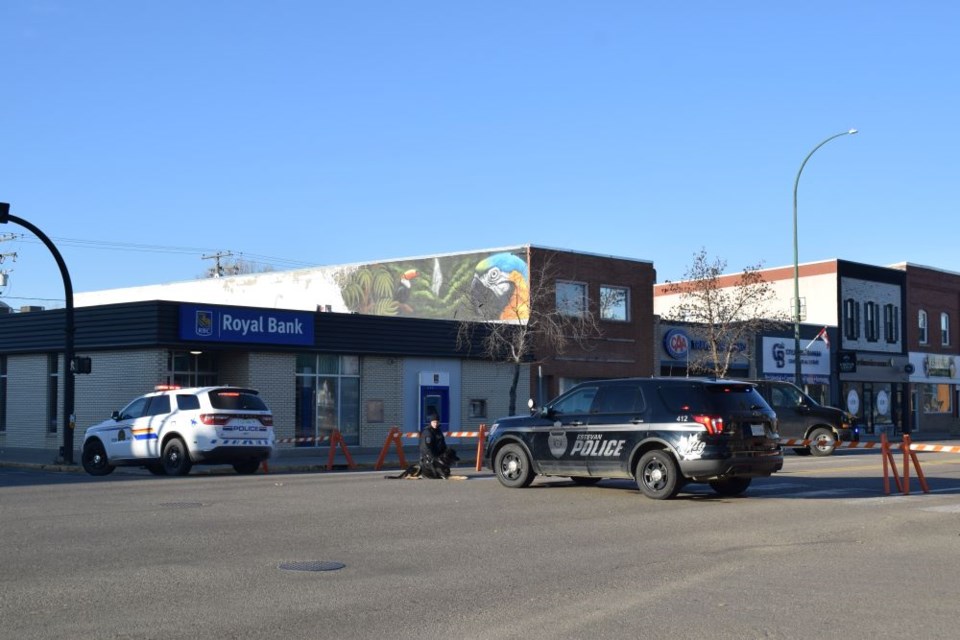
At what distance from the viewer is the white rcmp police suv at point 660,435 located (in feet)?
53.6

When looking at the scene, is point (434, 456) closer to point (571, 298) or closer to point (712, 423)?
point (712, 423)

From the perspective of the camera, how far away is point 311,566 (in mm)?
Answer: 10289

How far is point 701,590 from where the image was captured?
927 cm

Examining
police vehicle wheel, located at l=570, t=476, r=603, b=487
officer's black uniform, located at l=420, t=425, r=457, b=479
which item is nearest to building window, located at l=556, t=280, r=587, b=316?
officer's black uniform, located at l=420, t=425, r=457, b=479

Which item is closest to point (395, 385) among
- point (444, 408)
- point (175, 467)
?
point (444, 408)

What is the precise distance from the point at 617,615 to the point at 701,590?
Result: 1.34 meters

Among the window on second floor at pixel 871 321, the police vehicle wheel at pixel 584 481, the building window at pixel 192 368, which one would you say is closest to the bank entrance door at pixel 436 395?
the building window at pixel 192 368

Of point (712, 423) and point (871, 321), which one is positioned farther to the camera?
point (871, 321)

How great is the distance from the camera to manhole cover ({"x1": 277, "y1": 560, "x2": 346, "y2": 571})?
1015cm

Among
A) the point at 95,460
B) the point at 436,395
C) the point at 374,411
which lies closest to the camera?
the point at 95,460

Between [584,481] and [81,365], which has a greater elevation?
[81,365]

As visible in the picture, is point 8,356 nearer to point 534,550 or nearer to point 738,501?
point 738,501

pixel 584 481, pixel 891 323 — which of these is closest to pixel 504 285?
pixel 584 481

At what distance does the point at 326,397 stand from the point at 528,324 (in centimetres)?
777
